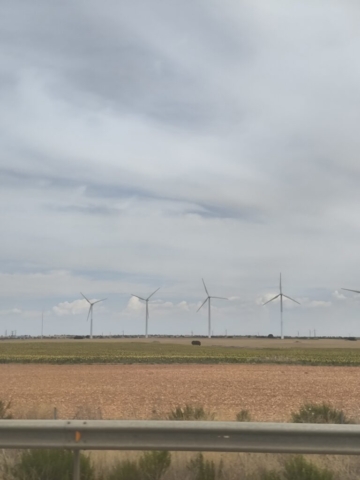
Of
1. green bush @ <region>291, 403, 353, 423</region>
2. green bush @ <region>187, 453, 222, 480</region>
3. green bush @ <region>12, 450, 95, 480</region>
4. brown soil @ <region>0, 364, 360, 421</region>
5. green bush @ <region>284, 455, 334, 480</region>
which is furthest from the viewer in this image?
A: brown soil @ <region>0, 364, 360, 421</region>

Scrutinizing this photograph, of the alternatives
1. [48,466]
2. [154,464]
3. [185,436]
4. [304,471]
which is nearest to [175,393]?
[154,464]

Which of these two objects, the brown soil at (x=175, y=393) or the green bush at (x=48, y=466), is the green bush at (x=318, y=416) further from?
the green bush at (x=48, y=466)

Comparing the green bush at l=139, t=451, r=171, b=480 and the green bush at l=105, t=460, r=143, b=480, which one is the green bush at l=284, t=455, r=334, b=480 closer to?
the green bush at l=139, t=451, r=171, b=480

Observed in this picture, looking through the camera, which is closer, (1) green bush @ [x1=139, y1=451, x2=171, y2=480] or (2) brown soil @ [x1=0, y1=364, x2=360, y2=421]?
(1) green bush @ [x1=139, y1=451, x2=171, y2=480]

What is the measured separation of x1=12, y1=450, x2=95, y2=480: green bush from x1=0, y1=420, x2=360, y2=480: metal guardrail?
89 cm

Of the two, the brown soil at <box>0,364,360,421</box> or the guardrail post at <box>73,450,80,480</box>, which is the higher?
the guardrail post at <box>73,450,80,480</box>

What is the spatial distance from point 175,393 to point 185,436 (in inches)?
776

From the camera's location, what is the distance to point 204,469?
8.05 m

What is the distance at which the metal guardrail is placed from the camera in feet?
22.9

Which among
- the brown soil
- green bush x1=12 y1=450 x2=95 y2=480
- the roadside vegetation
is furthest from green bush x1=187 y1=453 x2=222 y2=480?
the brown soil

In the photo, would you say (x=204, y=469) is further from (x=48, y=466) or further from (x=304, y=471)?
(x=48, y=466)

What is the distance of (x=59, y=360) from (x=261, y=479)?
51742mm

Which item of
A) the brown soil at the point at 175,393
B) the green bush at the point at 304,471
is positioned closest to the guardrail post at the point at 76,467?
the green bush at the point at 304,471

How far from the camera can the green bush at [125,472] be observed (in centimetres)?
802
